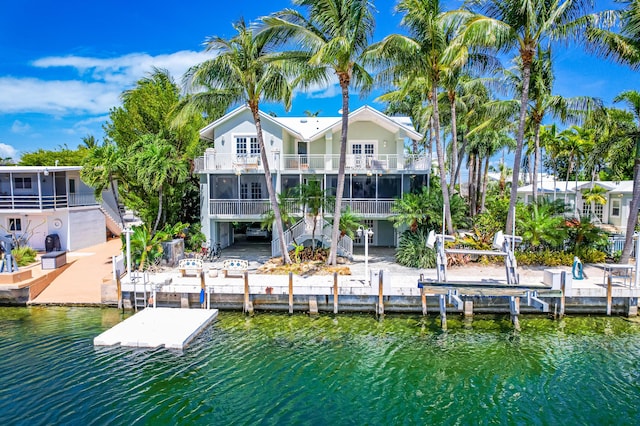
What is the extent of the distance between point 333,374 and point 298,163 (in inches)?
560

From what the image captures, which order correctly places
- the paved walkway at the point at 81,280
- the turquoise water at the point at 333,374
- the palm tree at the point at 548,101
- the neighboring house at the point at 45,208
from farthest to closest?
the neighboring house at the point at 45,208 → the palm tree at the point at 548,101 → the paved walkway at the point at 81,280 → the turquoise water at the point at 333,374

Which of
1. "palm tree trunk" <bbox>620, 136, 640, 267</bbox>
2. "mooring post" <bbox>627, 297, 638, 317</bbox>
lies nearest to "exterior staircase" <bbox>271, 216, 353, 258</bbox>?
"mooring post" <bbox>627, 297, 638, 317</bbox>

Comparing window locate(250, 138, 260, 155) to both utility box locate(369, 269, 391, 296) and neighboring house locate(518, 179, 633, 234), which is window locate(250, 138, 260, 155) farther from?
neighboring house locate(518, 179, 633, 234)

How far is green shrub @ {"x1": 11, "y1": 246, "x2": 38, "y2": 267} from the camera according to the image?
2023 centimetres

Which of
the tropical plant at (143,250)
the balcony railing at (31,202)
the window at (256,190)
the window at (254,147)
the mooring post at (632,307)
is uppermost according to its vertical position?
the window at (254,147)

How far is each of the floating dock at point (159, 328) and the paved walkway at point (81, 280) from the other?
3.49 m

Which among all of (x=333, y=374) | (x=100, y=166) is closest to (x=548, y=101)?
(x=333, y=374)

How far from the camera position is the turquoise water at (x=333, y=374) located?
9367mm

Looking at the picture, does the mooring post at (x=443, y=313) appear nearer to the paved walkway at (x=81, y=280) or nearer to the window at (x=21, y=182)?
the paved walkway at (x=81, y=280)

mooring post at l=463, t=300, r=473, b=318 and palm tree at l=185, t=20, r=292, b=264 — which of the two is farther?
palm tree at l=185, t=20, r=292, b=264

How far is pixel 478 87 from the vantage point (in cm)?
2455

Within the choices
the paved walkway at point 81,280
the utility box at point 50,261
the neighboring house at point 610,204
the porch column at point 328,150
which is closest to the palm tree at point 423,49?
the porch column at point 328,150

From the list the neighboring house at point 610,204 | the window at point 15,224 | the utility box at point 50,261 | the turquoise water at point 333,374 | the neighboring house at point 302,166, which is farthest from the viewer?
the neighboring house at point 610,204

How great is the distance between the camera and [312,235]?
69.8 ft
